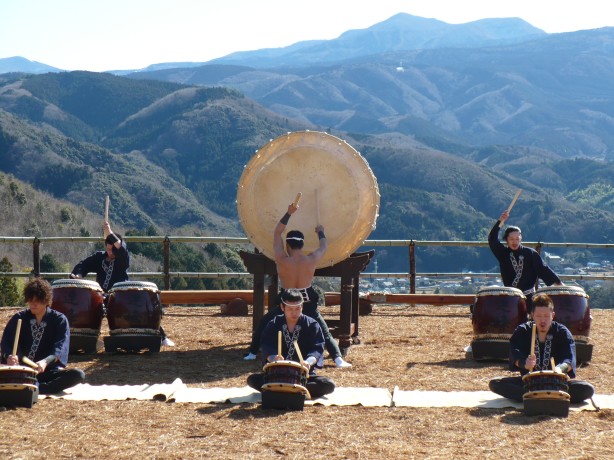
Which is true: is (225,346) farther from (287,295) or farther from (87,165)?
(87,165)

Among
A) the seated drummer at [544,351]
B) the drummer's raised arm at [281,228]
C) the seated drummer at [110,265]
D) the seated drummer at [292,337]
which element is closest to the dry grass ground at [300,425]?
the seated drummer at [544,351]

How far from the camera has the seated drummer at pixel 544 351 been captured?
7.68m

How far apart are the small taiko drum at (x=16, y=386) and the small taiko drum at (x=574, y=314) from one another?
5.01 m

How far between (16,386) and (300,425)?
6.83 ft

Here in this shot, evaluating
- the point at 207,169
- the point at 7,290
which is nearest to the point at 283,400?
the point at 7,290

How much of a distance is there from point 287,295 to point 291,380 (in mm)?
837

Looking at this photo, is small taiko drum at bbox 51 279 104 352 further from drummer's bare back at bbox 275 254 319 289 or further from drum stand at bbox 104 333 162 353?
drummer's bare back at bbox 275 254 319 289

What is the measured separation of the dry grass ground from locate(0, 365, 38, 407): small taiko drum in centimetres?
11

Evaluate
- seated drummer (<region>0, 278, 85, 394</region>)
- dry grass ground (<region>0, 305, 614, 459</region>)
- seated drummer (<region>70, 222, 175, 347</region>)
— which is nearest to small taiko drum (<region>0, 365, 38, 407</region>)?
dry grass ground (<region>0, 305, 614, 459</region>)

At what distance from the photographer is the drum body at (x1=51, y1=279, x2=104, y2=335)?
1020cm

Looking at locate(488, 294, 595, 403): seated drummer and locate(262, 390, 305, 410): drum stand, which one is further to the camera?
locate(488, 294, 595, 403): seated drummer

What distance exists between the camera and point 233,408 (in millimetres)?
7559

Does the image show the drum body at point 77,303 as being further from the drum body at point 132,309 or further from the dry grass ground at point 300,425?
the dry grass ground at point 300,425

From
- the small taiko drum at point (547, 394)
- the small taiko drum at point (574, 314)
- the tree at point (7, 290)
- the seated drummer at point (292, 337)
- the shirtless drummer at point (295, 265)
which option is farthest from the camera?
the tree at point (7, 290)
